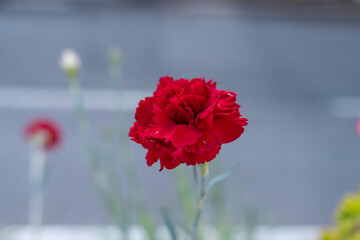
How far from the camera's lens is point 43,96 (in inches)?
184

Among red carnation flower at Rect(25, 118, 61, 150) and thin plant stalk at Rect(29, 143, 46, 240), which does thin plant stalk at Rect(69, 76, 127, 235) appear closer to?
thin plant stalk at Rect(29, 143, 46, 240)

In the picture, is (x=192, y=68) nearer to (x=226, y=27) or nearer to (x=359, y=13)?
(x=226, y=27)

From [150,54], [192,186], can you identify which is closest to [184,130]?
[192,186]

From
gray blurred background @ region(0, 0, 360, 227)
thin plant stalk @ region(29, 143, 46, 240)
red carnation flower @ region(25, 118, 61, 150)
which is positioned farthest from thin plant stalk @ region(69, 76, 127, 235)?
gray blurred background @ region(0, 0, 360, 227)

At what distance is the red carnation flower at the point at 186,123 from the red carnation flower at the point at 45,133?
1.00m

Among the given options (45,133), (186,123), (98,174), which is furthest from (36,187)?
(186,123)

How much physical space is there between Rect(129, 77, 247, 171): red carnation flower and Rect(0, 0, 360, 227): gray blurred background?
116 cm

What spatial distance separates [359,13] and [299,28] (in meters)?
1.52

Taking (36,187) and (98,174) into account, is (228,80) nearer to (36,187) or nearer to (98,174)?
(98,174)

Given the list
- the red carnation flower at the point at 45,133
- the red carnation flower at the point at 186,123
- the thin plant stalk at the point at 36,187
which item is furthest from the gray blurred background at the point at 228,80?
the red carnation flower at the point at 186,123

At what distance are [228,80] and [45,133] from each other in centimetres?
379

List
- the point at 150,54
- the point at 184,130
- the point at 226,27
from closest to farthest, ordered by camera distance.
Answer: the point at 184,130 → the point at 150,54 → the point at 226,27

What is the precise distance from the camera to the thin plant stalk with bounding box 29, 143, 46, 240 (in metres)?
1.24

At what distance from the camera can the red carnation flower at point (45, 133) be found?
4.95ft
